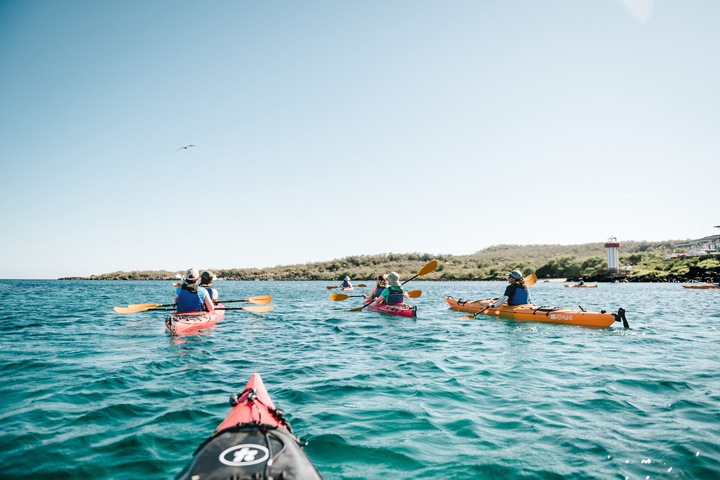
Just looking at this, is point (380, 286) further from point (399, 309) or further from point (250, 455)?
point (250, 455)

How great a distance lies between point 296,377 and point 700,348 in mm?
9254

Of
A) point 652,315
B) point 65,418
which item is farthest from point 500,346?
point 652,315

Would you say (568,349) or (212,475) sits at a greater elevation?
(212,475)

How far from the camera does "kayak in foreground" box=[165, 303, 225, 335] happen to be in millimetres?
11027

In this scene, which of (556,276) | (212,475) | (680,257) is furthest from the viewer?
(556,276)

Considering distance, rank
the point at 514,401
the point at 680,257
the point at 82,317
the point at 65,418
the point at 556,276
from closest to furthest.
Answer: the point at 65,418 < the point at 514,401 < the point at 82,317 < the point at 680,257 < the point at 556,276

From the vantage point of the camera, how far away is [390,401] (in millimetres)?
5828

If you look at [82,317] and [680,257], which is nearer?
[82,317]

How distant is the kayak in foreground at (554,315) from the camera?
40.8ft

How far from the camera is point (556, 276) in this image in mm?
63125

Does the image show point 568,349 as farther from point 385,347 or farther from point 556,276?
point 556,276

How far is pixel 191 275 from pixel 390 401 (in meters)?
7.85

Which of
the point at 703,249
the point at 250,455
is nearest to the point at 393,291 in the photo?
the point at 250,455

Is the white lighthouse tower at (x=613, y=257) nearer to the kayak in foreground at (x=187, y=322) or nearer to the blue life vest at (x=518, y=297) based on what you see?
the blue life vest at (x=518, y=297)
